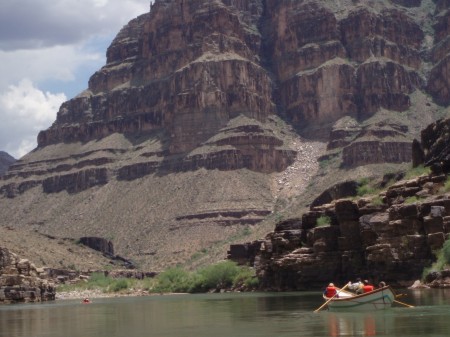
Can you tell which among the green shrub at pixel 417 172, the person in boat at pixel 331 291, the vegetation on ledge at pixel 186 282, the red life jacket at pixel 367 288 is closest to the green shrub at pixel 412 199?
the green shrub at pixel 417 172

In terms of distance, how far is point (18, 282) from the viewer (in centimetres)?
11494

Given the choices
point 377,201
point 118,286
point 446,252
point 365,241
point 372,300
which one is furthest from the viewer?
point 118,286

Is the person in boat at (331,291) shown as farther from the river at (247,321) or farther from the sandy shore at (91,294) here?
the sandy shore at (91,294)

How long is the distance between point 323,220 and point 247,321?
40133 millimetres

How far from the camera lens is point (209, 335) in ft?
191

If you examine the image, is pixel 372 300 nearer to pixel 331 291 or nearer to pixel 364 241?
pixel 331 291

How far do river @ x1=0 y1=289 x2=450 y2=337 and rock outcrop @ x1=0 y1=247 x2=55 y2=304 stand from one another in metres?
23.5

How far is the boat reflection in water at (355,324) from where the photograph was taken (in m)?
55.5

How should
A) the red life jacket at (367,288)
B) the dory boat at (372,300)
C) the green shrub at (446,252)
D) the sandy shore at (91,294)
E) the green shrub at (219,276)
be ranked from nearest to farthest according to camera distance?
the dory boat at (372,300) → the red life jacket at (367,288) → the green shrub at (446,252) → the green shrub at (219,276) → the sandy shore at (91,294)

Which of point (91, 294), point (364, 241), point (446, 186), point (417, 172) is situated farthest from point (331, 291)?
point (91, 294)

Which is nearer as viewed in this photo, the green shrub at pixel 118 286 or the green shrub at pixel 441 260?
the green shrub at pixel 441 260

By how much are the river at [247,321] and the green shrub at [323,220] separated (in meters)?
16.7

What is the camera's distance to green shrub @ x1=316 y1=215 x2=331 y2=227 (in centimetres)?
10506

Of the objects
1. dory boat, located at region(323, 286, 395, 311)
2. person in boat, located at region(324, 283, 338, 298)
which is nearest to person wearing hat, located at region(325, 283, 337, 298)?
person in boat, located at region(324, 283, 338, 298)
